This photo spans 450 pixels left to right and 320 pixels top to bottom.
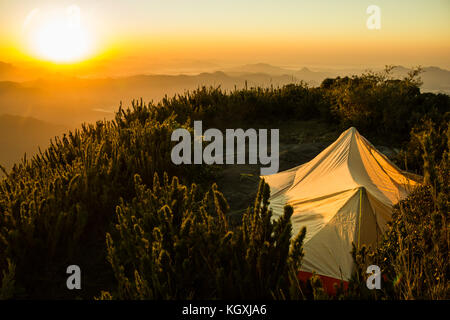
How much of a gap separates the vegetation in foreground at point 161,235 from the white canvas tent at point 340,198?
359 millimetres

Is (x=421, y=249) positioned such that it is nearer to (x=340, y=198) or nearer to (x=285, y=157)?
(x=340, y=198)

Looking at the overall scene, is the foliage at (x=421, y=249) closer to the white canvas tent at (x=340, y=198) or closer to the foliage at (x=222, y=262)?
the white canvas tent at (x=340, y=198)

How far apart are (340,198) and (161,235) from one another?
97.3 inches

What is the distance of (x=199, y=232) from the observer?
3.14 metres

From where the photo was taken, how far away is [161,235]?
115 inches

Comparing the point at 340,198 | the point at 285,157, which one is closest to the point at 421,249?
the point at 340,198

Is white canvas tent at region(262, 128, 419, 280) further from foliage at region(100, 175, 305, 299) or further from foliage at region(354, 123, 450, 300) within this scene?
foliage at region(100, 175, 305, 299)

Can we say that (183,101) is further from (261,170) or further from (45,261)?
(45,261)

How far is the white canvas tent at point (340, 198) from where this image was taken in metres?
4.16

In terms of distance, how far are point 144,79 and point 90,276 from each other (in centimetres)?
12625

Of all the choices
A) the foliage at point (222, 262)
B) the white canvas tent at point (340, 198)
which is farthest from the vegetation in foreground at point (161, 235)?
the white canvas tent at point (340, 198)

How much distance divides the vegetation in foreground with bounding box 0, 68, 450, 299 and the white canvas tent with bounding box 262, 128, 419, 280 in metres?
0.36

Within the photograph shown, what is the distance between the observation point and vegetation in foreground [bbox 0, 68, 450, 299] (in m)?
2.71

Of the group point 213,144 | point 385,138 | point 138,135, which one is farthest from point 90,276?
point 385,138
